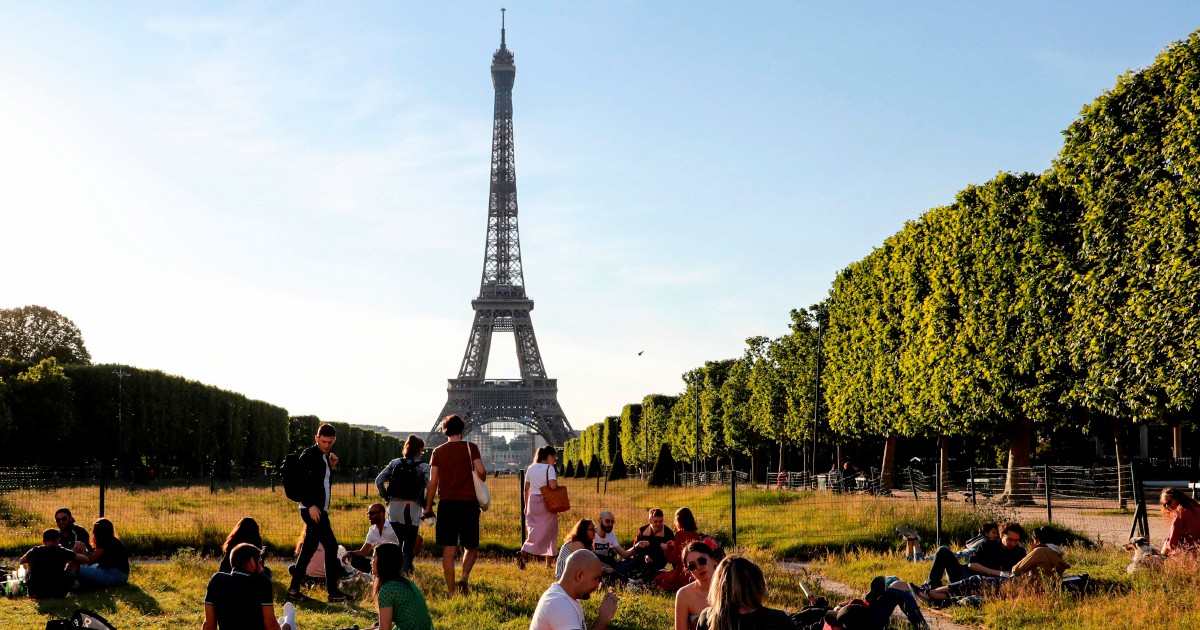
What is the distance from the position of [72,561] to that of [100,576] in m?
0.34

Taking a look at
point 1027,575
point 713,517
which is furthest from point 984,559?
point 713,517

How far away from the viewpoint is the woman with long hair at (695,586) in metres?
6.61

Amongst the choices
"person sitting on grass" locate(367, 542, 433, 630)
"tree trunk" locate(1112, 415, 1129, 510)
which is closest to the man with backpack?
"person sitting on grass" locate(367, 542, 433, 630)

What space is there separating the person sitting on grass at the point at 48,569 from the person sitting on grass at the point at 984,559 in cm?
876

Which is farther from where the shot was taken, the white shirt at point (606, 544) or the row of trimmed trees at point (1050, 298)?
the row of trimmed trees at point (1050, 298)

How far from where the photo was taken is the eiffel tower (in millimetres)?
98000

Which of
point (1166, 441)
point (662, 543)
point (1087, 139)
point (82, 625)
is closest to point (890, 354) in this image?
point (1087, 139)

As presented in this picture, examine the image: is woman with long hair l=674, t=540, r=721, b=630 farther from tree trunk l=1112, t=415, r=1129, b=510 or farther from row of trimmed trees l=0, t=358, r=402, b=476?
row of trimmed trees l=0, t=358, r=402, b=476

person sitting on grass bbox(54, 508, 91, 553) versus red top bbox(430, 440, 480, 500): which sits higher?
red top bbox(430, 440, 480, 500)

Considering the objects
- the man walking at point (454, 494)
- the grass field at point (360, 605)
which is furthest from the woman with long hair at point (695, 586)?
the man walking at point (454, 494)

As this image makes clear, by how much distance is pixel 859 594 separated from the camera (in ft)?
39.5

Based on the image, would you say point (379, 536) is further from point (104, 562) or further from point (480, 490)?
point (104, 562)

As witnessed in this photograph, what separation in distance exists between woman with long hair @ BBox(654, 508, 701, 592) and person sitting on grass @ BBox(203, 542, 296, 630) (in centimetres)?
466

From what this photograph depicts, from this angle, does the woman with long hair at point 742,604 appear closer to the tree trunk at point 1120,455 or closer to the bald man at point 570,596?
the bald man at point 570,596
